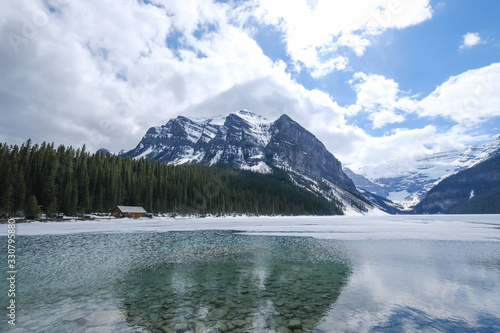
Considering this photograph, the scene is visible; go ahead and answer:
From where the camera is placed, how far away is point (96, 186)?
96.8 m

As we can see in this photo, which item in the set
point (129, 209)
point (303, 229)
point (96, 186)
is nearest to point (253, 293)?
point (303, 229)

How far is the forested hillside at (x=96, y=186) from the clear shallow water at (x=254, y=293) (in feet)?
195

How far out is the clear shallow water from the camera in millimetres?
11836

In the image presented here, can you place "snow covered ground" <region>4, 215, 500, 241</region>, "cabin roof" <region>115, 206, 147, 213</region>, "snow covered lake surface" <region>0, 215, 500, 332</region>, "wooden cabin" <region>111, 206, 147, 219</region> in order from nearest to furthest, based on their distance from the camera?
"snow covered lake surface" <region>0, 215, 500, 332</region>, "snow covered ground" <region>4, 215, 500, 241</region>, "wooden cabin" <region>111, 206, 147, 219</region>, "cabin roof" <region>115, 206, 147, 213</region>

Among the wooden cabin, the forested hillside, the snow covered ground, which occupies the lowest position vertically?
the snow covered ground

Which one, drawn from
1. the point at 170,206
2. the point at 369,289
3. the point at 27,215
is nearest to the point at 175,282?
the point at 369,289

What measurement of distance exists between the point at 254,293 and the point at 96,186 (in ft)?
320

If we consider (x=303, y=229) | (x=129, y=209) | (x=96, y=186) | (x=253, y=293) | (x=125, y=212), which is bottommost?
(x=303, y=229)

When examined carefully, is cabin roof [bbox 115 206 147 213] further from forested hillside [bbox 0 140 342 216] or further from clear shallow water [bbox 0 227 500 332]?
clear shallow water [bbox 0 227 500 332]

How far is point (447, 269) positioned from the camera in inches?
864

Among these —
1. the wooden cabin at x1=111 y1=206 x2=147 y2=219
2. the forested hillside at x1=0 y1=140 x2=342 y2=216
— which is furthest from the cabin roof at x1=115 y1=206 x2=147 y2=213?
the forested hillside at x1=0 y1=140 x2=342 y2=216

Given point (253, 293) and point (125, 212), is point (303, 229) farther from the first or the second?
point (125, 212)

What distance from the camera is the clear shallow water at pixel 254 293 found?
1184 centimetres

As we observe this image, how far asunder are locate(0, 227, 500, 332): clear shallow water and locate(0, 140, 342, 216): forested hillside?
5948cm
